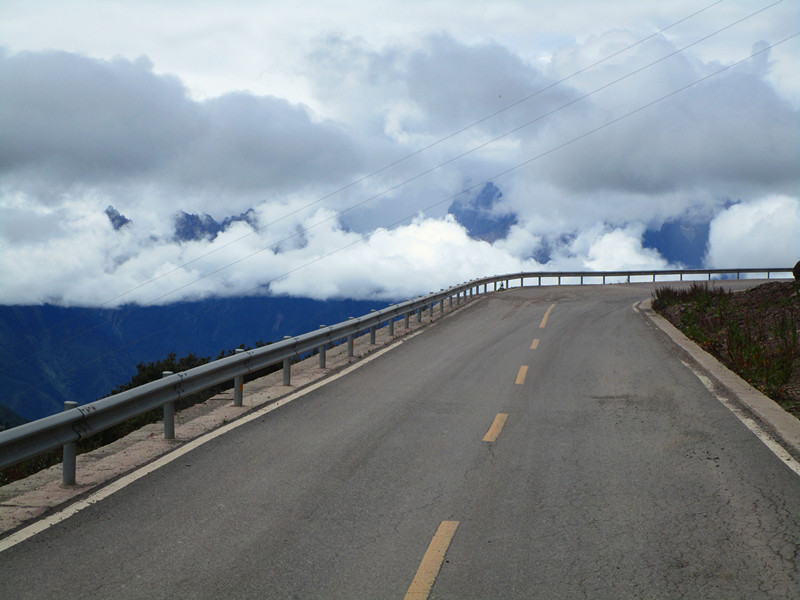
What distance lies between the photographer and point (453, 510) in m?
6.32

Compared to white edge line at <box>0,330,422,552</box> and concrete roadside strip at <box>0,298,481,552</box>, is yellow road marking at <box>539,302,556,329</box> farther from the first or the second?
white edge line at <box>0,330,422,552</box>

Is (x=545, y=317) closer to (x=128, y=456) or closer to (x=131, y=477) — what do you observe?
(x=128, y=456)

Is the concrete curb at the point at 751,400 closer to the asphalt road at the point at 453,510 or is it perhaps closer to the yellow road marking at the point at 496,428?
the asphalt road at the point at 453,510

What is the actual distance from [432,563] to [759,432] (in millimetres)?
5670

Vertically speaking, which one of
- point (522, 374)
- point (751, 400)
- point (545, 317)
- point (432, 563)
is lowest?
point (432, 563)

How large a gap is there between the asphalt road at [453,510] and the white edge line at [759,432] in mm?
152

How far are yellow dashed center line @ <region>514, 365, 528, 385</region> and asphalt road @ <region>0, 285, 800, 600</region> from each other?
123 cm

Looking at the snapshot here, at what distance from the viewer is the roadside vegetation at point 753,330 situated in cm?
1194

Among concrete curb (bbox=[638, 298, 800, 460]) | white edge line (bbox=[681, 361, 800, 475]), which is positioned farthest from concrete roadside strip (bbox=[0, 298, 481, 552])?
concrete curb (bbox=[638, 298, 800, 460])

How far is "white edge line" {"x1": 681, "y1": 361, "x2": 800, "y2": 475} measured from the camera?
775cm

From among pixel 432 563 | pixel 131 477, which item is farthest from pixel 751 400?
pixel 131 477

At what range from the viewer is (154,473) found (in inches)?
296

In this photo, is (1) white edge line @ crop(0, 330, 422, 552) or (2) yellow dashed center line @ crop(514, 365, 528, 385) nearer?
(1) white edge line @ crop(0, 330, 422, 552)

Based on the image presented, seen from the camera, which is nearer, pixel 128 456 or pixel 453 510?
pixel 453 510
